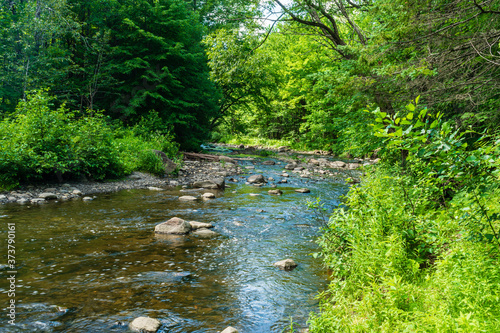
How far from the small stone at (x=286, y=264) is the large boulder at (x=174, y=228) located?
101 inches

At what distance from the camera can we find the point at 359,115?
11.1m

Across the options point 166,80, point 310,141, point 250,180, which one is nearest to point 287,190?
point 250,180

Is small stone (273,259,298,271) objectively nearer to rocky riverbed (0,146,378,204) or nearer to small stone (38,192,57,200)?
rocky riverbed (0,146,378,204)

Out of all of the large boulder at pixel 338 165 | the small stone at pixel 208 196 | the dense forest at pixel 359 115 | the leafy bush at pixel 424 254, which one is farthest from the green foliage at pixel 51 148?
the large boulder at pixel 338 165

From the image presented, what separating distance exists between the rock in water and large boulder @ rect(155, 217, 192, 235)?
11.5 ft

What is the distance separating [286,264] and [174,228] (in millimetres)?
2967

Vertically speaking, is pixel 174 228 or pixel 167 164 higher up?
pixel 167 164

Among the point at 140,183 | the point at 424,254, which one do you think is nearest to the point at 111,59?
the point at 140,183

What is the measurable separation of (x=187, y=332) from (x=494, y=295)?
10.2 ft

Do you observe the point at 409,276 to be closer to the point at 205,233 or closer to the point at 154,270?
the point at 154,270

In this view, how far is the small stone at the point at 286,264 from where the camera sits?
559 centimetres

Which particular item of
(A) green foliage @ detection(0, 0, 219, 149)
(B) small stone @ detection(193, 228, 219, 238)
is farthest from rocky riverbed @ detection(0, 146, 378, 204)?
(A) green foliage @ detection(0, 0, 219, 149)

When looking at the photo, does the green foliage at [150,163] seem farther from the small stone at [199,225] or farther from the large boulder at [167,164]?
the small stone at [199,225]

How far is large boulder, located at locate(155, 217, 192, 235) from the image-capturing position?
7320 millimetres
